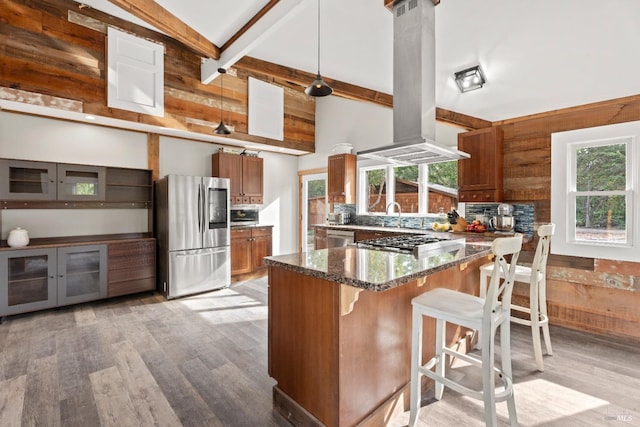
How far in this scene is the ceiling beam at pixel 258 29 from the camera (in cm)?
267

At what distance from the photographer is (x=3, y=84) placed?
3.37 metres

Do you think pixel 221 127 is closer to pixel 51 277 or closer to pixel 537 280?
pixel 51 277

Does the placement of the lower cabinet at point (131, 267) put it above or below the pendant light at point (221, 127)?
below

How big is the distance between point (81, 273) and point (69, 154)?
166 cm

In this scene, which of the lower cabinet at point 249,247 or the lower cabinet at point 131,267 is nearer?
the lower cabinet at point 131,267

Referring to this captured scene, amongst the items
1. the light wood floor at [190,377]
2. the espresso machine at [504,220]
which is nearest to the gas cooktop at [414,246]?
the light wood floor at [190,377]

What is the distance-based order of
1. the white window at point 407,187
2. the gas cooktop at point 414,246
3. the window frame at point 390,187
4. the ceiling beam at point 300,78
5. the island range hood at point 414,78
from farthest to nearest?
1. the window frame at point 390,187
2. the white window at point 407,187
3. the ceiling beam at point 300,78
4. the island range hood at point 414,78
5. the gas cooktop at point 414,246

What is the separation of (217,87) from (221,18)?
6.75ft

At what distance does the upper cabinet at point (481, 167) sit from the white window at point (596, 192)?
1.87ft

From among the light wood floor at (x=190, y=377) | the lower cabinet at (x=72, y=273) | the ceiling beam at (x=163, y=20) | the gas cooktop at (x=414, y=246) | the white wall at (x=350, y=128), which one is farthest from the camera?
the white wall at (x=350, y=128)

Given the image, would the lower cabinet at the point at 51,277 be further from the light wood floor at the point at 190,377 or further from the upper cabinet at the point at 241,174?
the upper cabinet at the point at 241,174

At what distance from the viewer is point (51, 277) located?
3.78m

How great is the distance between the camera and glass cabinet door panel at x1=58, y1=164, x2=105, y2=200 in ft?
13.4

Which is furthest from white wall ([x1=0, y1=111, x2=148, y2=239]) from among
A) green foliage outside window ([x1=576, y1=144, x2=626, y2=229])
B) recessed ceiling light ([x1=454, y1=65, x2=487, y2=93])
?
green foliage outside window ([x1=576, y1=144, x2=626, y2=229])
